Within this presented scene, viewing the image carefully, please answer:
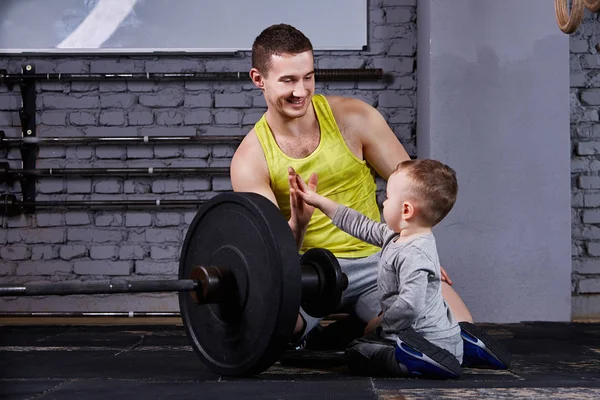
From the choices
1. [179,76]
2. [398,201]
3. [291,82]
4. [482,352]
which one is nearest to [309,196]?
[398,201]

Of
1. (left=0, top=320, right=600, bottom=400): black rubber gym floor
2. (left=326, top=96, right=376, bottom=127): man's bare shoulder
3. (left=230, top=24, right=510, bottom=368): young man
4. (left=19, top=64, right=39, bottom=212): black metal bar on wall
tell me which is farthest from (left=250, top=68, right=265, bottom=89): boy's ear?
(left=19, top=64, right=39, bottom=212): black metal bar on wall

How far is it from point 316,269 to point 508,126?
5.82ft

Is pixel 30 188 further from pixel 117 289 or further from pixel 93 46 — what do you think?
pixel 117 289

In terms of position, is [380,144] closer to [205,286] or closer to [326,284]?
[326,284]

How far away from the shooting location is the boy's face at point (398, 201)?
1.95 metres

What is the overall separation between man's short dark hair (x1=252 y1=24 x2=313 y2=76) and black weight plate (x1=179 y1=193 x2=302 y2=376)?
499 mm

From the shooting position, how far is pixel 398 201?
1957 millimetres

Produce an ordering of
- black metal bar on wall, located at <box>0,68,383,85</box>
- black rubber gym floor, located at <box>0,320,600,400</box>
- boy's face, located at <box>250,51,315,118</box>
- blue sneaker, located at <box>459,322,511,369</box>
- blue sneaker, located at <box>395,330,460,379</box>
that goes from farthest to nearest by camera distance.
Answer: black metal bar on wall, located at <box>0,68,383,85</box>
boy's face, located at <box>250,51,315,118</box>
blue sneaker, located at <box>459,322,511,369</box>
blue sneaker, located at <box>395,330,460,379</box>
black rubber gym floor, located at <box>0,320,600,400</box>

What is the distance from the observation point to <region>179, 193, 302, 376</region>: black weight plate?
178 cm

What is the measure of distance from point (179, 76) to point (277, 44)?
1.48 meters

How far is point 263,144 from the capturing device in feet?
7.75

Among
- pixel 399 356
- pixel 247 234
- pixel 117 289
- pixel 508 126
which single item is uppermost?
pixel 508 126

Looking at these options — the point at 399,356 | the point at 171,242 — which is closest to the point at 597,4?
the point at 399,356

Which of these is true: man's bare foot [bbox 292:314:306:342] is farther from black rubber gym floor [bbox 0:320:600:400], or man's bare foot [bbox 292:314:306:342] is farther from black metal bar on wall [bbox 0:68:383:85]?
black metal bar on wall [bbox 0:68:383:85]
